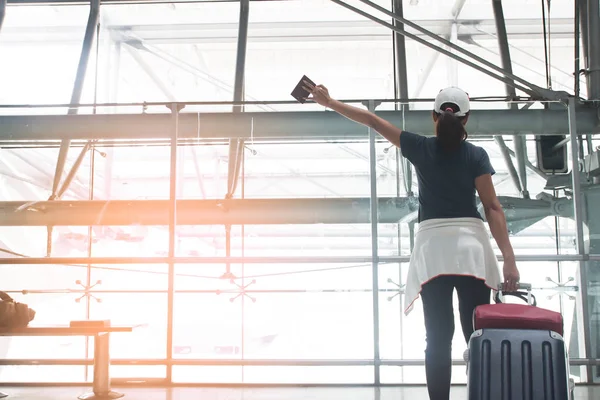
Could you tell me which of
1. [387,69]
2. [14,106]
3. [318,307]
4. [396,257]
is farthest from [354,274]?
[387,69]

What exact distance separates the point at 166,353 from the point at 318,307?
3.31ft

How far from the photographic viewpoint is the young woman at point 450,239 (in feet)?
6.14

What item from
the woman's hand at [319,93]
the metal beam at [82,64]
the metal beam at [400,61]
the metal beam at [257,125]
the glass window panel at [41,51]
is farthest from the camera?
the metal beam at [400,61]

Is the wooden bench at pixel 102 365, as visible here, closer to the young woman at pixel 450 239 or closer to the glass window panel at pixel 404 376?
the glass window panel at pixel 404 376

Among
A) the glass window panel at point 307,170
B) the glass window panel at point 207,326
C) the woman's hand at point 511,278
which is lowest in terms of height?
the glass window panel at point 207,326

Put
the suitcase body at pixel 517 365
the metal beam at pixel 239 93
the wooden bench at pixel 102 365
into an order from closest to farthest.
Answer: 1. the suitcase body at pixel 517 365
2. the wooden bench at pixel 102 365
3. the metal beam at pixel 239 93

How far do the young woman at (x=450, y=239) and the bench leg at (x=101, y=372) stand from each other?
4.93ft

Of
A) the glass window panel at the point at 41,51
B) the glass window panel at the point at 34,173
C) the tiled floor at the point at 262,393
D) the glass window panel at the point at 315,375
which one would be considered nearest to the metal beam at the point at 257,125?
the glass window panel at the point at 34,173

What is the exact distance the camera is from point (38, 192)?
4.57 metres

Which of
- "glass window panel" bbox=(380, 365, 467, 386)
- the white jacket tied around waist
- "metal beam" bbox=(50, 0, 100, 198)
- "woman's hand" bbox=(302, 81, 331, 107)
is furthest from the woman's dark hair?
"metal beam" bbox=(50, 0, 100, 198)

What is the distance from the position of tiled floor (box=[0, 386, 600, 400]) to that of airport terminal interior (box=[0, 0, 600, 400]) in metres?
0.03

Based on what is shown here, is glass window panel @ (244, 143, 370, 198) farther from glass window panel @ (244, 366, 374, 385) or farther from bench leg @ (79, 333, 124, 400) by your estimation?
bench leg @ (79, 333, 124, 400)

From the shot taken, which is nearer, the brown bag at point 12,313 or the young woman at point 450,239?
the young woman at point 450,239

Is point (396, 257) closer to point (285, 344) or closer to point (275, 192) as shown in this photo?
point (285, 344)
